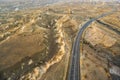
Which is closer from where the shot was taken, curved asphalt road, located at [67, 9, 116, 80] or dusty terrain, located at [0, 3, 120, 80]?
curved asphalt road, located at [67, 9, 116, 80]

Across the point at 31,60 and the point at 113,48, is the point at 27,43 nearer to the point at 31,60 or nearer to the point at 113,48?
the point at 31,60

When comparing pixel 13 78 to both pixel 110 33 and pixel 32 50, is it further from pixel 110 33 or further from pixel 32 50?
pixel 110 33

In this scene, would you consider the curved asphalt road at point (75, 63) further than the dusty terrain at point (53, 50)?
No

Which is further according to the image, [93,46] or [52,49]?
[93,46]

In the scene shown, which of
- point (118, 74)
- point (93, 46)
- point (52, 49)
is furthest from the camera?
point (93, 46)

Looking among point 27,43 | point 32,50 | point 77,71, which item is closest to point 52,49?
point 32,50

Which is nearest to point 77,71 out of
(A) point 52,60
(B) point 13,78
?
(A) point 52,60

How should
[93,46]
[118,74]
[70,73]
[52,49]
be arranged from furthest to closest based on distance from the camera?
[93,46], [52,49], [118,74], [70,73]

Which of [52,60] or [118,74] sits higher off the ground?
[52,60]

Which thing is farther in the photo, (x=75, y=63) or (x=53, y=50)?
(x=53, y=50)

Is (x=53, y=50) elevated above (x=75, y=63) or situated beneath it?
elevated above
